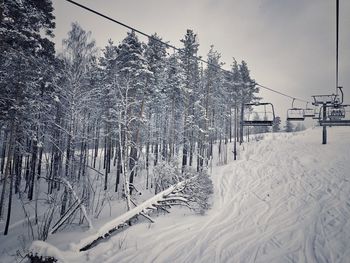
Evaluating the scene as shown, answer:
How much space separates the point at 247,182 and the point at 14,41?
17.9m

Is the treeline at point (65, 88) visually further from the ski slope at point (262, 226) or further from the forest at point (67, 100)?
the ski slope at point (262, 226)

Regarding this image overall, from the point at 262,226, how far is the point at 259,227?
20cm

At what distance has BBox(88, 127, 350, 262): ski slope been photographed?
6727 millimetres

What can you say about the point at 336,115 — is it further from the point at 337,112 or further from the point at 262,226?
the point at 262,226

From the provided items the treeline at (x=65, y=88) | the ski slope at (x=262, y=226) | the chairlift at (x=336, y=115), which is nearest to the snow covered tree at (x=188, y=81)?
the treeline at (x=65, y=88)

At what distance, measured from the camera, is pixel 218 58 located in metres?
29.4

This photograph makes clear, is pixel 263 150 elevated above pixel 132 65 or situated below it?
below

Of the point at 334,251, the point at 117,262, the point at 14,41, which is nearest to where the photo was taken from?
the point at 117,262

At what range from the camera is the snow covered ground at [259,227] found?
669cm

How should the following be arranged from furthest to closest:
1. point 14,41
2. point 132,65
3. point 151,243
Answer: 1. point 132,65
2. point 14,41
3. point 151,243

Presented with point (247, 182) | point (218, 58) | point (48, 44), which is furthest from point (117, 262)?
point (218, 58)

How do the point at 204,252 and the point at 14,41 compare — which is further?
the point at 14,41

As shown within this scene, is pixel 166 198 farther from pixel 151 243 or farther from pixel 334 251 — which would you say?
pixel 334 251

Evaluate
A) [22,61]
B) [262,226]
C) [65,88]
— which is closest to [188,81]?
[65,88]
